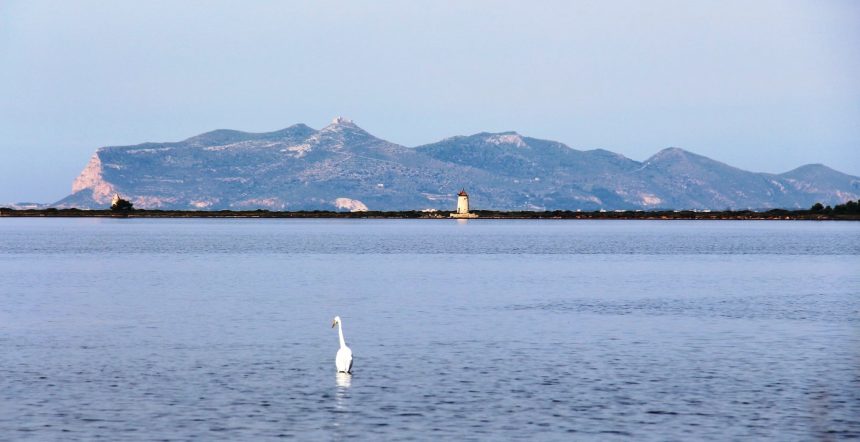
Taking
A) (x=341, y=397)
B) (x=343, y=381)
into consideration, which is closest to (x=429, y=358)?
(x=343, y=381)

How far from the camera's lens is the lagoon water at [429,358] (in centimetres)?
2798

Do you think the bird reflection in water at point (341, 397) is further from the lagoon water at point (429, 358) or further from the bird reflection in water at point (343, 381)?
the lagoon water at point (429, 358)

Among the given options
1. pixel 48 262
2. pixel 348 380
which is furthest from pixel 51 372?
pixel 48 262

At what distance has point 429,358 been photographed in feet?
126

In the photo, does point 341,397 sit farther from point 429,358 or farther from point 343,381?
point 429,358

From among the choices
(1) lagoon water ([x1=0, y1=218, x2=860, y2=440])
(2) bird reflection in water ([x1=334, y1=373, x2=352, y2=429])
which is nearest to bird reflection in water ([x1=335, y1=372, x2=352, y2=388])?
(2) bird reflection in water ([x1=334, y1=373, x2=352, y2=429])

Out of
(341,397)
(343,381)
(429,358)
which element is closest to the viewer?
(341,397)

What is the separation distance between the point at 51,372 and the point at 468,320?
21.3m

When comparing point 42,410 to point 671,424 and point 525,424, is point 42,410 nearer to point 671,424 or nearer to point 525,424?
point 525,424

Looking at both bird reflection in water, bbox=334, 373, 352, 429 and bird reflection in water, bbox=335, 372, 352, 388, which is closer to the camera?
bird reflection in water, bbox=334, 373, 352, 429

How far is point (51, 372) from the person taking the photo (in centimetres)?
3506

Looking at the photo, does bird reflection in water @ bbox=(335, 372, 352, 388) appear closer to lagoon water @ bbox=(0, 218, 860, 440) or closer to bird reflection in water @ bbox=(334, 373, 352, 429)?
bird reflection in water @ bbox=(334, 373, 352, 429)

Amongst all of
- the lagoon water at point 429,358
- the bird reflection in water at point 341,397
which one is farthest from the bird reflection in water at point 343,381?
the lagoon water at point 429,358

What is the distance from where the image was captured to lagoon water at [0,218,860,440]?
91.8ft
